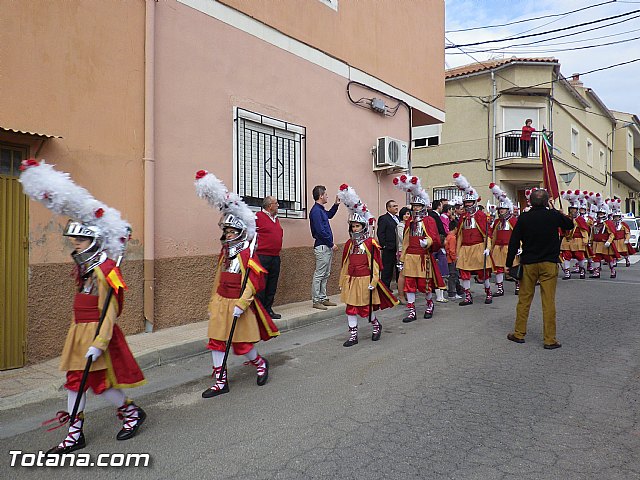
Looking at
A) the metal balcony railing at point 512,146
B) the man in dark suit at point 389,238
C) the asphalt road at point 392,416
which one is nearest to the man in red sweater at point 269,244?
the asphalt road at point 392,416

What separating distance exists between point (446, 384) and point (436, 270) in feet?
11.2

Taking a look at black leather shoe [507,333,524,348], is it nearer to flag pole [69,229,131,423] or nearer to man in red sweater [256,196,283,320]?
man in red sweater [256,196,283,320]

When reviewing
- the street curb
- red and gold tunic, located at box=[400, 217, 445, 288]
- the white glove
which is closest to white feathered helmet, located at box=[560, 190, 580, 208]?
red and gold tunic, located at box=[400, 217, 445, 288]

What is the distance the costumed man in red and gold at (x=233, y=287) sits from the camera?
4.68 meters

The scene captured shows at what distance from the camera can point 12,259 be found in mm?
5324

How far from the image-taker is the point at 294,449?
351 centimetres

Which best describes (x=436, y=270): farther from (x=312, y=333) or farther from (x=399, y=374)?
(x=399, y=374)

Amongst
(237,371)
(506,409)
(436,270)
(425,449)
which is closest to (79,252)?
(237,371)

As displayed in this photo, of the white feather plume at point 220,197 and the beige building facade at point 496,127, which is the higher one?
the beige building facade at point 496,127

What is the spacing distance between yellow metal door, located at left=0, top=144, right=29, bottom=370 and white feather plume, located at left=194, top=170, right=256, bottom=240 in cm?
217

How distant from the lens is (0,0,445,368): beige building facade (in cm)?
550

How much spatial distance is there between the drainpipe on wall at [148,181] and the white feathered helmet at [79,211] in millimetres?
2858

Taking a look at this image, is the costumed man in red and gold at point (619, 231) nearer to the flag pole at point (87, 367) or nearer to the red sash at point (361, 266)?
the red sash at point (361, 266)

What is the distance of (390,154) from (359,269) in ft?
17.8
